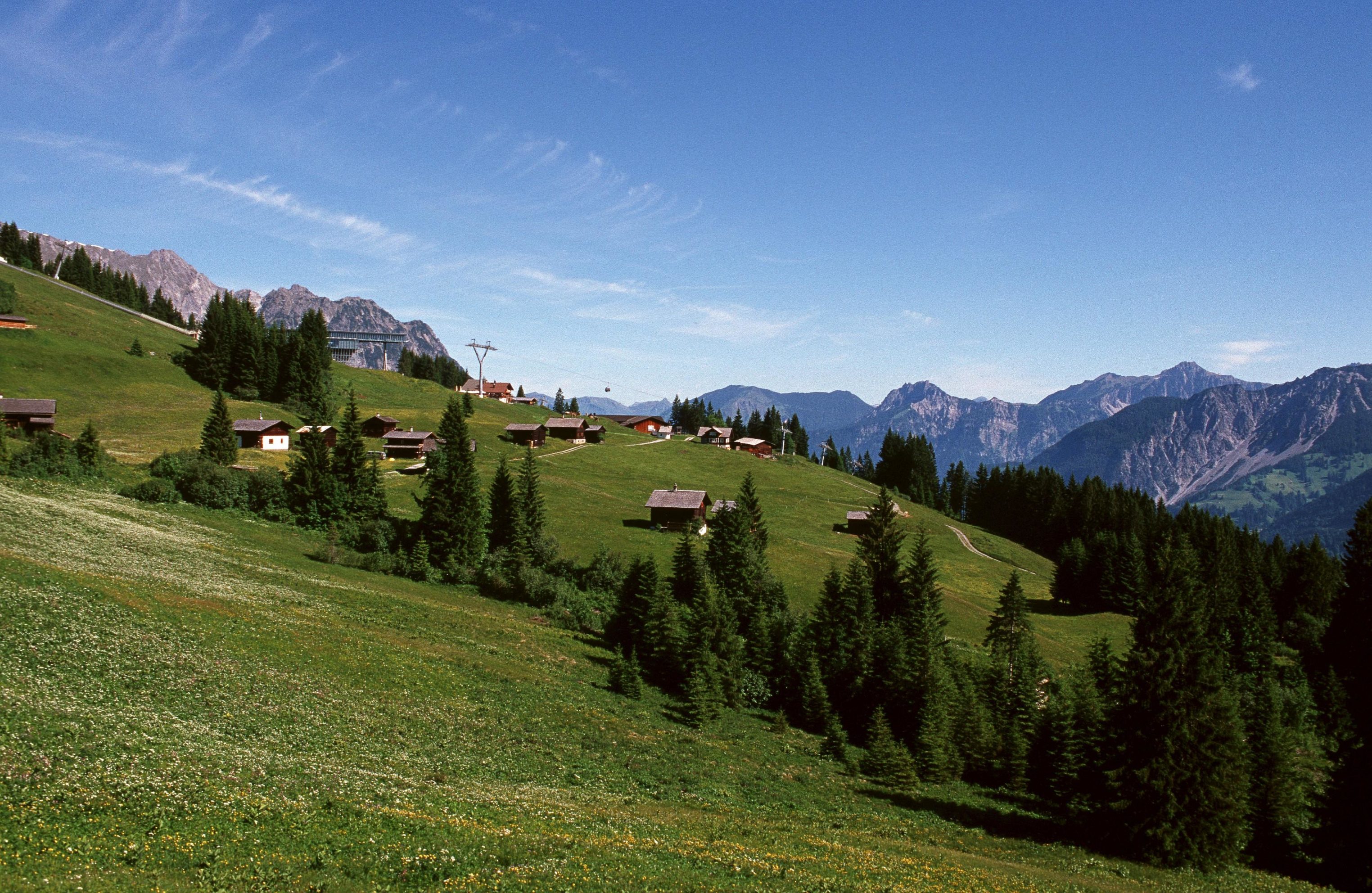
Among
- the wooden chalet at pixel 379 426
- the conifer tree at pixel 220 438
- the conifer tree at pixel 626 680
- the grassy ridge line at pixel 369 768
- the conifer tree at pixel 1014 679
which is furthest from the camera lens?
the wooden chalet at pixel 379 426

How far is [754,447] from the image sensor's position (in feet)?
622

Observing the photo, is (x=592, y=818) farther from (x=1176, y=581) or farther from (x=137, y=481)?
(x=137, y=481)

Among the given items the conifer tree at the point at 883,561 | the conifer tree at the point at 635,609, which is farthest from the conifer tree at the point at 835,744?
the conifer tree at the point at 883,561

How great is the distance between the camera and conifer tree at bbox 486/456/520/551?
79062 millimetres

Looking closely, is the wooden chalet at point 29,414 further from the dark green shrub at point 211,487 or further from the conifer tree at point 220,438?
the dark green shrub at point 211,487

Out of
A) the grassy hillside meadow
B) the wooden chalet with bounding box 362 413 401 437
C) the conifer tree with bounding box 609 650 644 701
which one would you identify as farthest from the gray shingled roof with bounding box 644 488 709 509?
the wooden chalet with bounding box 362 413 401 437

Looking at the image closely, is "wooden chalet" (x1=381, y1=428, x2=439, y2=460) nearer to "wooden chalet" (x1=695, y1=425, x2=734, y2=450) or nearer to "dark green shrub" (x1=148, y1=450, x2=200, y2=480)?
"dark green shrub" (x1=148, y1=450, x2=200, y2=480)

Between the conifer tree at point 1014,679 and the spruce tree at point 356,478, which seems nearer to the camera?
the conifer tree at point 1014,679

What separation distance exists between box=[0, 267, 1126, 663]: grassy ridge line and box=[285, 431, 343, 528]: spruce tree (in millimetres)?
7692

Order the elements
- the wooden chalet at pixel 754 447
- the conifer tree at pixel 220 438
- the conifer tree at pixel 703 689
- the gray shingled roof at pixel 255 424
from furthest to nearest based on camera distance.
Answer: the wooden chalet at pixel 754 447 < the gray shingled roof at pixel 255 424 < the conifer tree at pixel 220 438 < the conifer tree at pixel 703 689

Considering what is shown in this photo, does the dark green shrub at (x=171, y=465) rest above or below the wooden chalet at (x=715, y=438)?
below

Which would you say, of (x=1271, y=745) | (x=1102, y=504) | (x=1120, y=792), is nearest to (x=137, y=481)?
(x=1120, y=792)

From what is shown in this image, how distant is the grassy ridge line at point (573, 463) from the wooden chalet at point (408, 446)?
4597 millimetres

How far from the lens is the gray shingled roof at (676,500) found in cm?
9594
